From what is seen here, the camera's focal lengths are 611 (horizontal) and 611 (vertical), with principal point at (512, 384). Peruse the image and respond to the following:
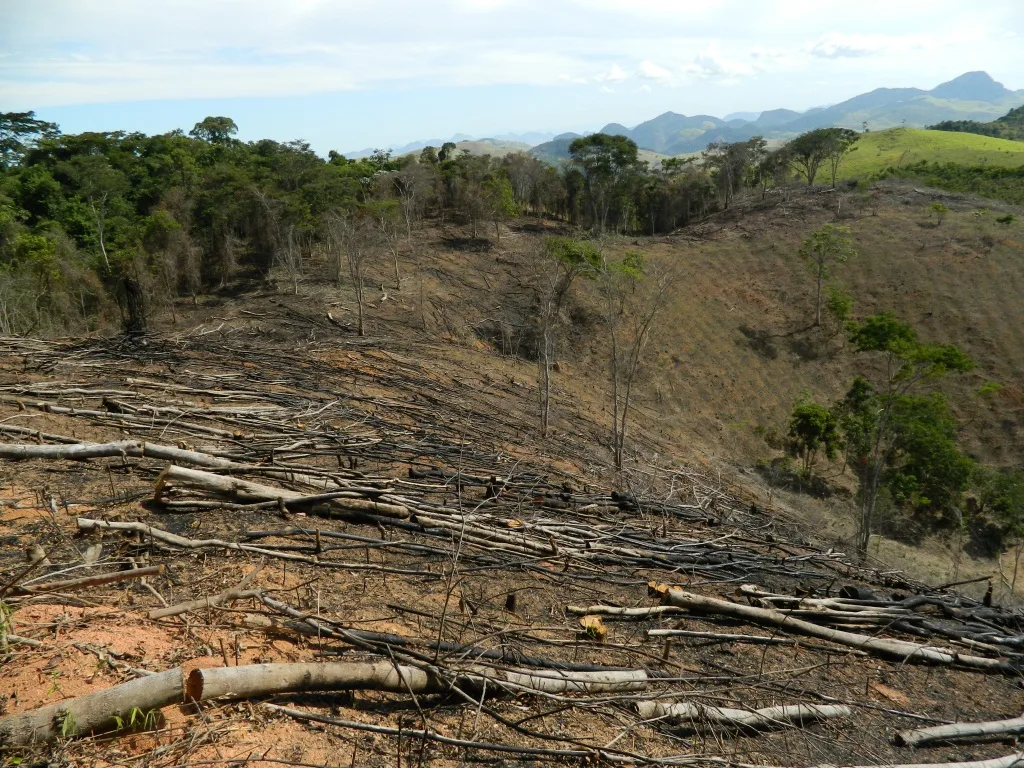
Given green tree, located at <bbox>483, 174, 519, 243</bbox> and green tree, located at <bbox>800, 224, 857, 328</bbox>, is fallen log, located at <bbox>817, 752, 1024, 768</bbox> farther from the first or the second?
green tree, located at <bbox>483, 174, 519, 243</bbox>

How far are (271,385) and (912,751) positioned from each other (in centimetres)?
866

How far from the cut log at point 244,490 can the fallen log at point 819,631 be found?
2439 millimetres

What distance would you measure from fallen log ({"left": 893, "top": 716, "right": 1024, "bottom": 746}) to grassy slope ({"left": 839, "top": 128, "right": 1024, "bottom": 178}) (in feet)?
188

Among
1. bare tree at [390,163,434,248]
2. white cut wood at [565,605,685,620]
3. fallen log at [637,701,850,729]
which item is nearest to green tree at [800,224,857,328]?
bare tree at [390,163,434,248]

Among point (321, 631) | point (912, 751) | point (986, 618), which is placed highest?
point (321, 631)

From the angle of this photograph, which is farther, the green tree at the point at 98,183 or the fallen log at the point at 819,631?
the green tree at the point at 98,183

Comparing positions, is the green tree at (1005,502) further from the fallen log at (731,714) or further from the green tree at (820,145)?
the green tree at (820,145)

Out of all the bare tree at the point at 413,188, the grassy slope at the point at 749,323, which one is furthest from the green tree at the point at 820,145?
the bare tree at the point at 413,188

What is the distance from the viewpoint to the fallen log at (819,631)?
4.99 metres

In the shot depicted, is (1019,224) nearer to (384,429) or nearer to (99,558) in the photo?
(384,429)

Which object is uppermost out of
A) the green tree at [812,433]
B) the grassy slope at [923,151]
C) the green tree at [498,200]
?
the grassy slope at [923,151]

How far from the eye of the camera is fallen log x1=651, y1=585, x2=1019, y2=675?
4.99 metres

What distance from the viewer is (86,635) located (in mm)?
3119

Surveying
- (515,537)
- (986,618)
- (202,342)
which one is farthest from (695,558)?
(202,342)
